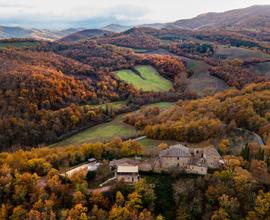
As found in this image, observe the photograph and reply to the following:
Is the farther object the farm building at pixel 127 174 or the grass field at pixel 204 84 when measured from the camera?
the grass field at pixel 204 84

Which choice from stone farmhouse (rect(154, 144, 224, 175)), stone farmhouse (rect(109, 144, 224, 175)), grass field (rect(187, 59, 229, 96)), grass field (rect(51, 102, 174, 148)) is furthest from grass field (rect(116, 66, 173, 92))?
stone farmhouse (rect(154, 144, 224, 175))

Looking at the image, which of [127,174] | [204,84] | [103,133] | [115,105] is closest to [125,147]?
[127,174]

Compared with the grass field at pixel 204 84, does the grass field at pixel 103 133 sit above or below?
below

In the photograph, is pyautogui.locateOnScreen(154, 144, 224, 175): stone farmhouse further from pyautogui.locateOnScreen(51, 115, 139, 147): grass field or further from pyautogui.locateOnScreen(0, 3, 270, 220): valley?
pyautogui.locateOnScreen(51, 115, 139, 147): grass field

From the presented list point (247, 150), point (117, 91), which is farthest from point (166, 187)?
point (117, 91)

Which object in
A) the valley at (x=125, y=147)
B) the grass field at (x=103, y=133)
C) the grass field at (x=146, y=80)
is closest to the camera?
the valley at (x=125, y=147)

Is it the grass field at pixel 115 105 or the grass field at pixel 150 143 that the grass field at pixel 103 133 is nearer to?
the grass field at pixel 150 143

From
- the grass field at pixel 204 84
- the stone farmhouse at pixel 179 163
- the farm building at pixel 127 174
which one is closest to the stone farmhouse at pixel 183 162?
the stone farmhouse at pixel 179 163

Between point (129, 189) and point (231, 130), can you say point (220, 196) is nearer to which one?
point (129, 189)
